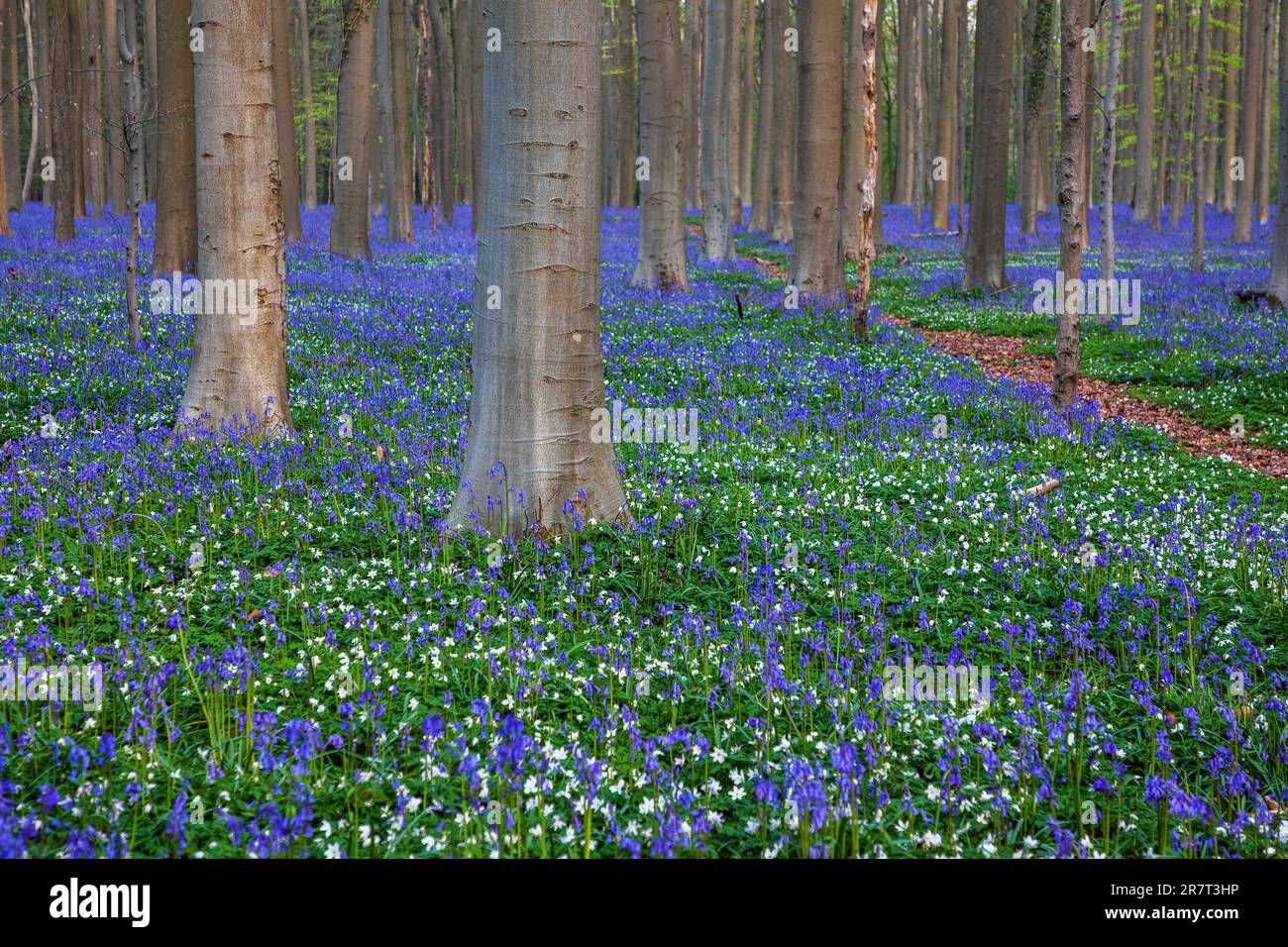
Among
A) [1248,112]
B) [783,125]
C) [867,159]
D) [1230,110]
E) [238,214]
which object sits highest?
[1230,110]

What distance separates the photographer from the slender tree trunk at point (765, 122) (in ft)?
105

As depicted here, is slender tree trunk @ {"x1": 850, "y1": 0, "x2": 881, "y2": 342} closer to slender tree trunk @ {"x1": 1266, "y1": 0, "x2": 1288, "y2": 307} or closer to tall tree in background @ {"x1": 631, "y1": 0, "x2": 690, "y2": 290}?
tall tree in background @ {"x1": 631, "y1": 0, "x2": 690, "y2": 290}

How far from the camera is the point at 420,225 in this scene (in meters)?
38.3

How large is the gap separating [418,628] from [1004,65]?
19.3 meters

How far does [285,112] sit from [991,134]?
15.2 metres

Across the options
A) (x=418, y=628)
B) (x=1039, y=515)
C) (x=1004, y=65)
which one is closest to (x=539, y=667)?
(x=418, y=628)

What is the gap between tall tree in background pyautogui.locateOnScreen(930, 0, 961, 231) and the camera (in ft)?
120

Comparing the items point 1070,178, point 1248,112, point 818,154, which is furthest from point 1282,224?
point 1248,112

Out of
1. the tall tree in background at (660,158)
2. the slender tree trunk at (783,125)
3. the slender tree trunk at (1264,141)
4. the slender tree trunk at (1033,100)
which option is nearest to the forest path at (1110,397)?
the tall tree in background at (660,158)

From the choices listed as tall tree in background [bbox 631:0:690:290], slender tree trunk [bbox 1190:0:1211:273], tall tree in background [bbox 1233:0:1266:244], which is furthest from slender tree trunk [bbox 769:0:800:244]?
tall tree in background [bbox 1233:0:1266:244]

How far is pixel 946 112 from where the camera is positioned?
3778 cm

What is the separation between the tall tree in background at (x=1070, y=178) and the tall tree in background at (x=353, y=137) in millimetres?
14537

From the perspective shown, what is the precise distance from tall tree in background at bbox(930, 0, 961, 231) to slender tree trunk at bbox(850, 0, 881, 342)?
21034 millimetres

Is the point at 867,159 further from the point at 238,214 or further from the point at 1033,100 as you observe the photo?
the point at 1033,100
